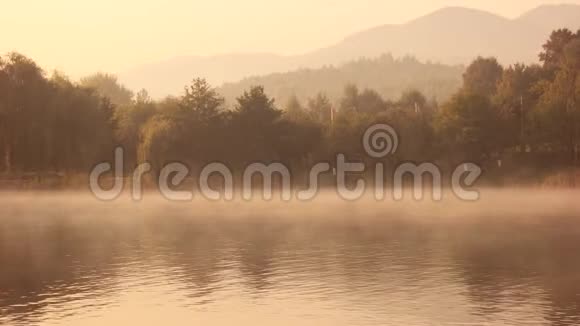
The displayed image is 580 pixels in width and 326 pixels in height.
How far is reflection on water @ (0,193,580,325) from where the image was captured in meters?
25.1

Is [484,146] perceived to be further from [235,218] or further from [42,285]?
[42,285]

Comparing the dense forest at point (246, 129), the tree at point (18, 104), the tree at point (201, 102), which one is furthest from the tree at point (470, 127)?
the tree at point (18, 104)

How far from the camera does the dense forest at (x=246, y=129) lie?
3216 inches

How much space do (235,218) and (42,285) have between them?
26061 mm

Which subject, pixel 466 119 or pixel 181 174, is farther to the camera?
pixel 466 119

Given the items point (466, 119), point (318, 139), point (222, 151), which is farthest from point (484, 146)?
point (222, 151)

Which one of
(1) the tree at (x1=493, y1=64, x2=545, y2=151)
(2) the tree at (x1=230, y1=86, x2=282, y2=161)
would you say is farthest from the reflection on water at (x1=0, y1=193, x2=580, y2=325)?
(1) the tree at (x1=493, y1=64, x2=545, y2=151)

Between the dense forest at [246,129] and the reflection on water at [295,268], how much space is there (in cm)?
2483

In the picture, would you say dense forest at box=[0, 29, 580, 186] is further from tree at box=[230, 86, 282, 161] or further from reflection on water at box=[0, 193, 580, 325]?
reflection on water at box=[0, 193, 580, 325]

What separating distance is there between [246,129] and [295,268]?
190 feet

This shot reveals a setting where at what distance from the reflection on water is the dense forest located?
24.8m

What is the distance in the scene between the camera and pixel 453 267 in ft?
109

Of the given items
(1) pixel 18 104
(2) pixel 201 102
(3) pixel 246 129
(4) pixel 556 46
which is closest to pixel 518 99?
(3) pixel 246 129

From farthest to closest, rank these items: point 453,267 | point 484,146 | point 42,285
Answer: point 484,146 < point 453,267 < point 42,285
